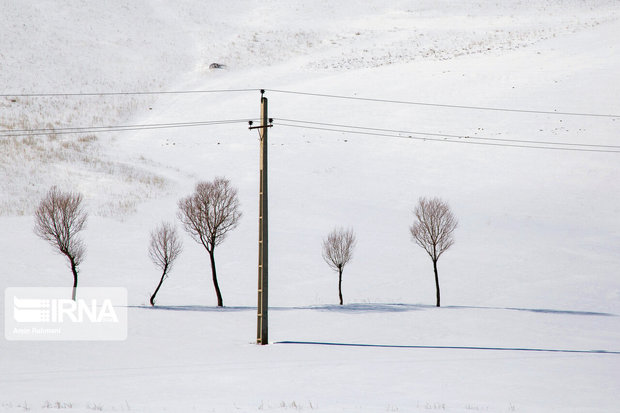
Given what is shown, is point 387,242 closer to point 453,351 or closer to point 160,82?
point 453,351

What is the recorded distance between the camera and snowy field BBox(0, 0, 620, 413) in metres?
19.5

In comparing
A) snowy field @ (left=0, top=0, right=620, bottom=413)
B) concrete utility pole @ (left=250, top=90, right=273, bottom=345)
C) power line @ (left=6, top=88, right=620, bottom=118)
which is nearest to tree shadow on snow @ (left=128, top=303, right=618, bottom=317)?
snowy field @ (left=0, top=0, right=620, bottom=413)

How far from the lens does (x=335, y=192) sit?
205ft

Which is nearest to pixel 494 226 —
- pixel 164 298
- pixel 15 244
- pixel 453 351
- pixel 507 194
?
pixel 507 194

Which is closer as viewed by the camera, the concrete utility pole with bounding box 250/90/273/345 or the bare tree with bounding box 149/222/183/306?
the concrete utility pole with bounding box 250/90/273/345

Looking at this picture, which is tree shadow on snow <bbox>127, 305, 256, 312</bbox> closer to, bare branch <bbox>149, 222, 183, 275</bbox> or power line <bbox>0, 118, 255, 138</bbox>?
bare branch <bbox>149, 222, 183, 275</bbox>

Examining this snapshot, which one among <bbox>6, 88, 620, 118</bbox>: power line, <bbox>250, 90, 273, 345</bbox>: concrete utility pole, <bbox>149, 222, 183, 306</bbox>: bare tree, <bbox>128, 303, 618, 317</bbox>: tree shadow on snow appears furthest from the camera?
<bbox>6, 88, 620, 118</bbox>: power line

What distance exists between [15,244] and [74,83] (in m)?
60.9

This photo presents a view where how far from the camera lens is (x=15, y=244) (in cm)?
4731

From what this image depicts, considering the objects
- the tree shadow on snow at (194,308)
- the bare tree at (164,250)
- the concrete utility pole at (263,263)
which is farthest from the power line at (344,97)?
the concrete utility pole at (263,263)

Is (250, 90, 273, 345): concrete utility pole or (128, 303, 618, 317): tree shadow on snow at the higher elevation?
(250, 90, 273, 345): concrete utility pole

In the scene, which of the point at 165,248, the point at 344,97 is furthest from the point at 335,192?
the point at 165,248

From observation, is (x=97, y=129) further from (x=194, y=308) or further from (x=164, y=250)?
(x=194, y=308)

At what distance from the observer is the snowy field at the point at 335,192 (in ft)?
64.0
